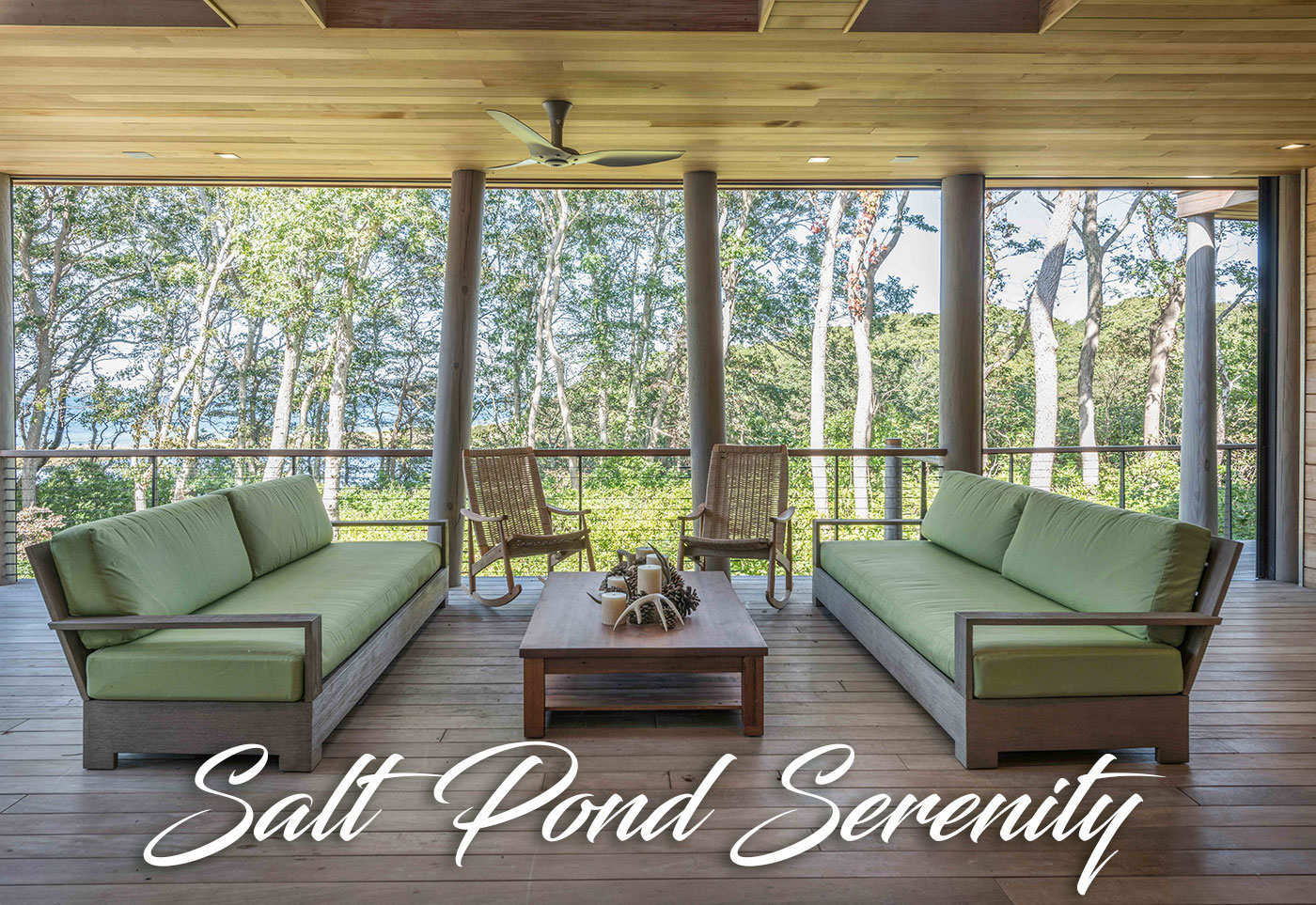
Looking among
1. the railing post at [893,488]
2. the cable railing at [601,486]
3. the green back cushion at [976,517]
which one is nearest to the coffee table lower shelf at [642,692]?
the green back cushion at [976,517]

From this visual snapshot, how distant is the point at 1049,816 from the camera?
2471 millimetres

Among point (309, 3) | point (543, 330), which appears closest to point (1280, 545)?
point (309, 3)

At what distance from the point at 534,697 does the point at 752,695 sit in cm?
78

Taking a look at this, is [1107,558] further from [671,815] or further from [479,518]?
[479,518]

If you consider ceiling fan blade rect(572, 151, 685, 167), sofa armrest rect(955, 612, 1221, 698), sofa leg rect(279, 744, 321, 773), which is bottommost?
sofa leg rect(279, 744, 321, 773)

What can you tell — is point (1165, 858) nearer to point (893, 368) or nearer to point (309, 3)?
point (309, 3)

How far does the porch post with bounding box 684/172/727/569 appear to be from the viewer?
5.69 meters

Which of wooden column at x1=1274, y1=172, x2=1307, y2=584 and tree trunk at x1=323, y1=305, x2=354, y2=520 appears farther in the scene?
tree trunk at x1=323, y1=305, x2=354, y2=520

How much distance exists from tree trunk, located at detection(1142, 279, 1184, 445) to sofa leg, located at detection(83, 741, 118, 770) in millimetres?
13527

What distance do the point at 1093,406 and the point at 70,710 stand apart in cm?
1311

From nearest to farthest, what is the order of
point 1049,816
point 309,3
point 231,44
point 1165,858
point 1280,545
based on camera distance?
point 1165,858 < point 1049,816 < point 309,3 < point 231,44 < point 1280,545

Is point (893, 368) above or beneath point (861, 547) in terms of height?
above

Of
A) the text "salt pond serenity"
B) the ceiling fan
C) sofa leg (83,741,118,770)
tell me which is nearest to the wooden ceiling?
the ceiling fan

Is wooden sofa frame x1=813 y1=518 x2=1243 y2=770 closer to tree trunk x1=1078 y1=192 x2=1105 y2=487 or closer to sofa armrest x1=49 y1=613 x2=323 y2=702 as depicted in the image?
sofa armrest x1=49 y1=613 x2=323 y2=702
